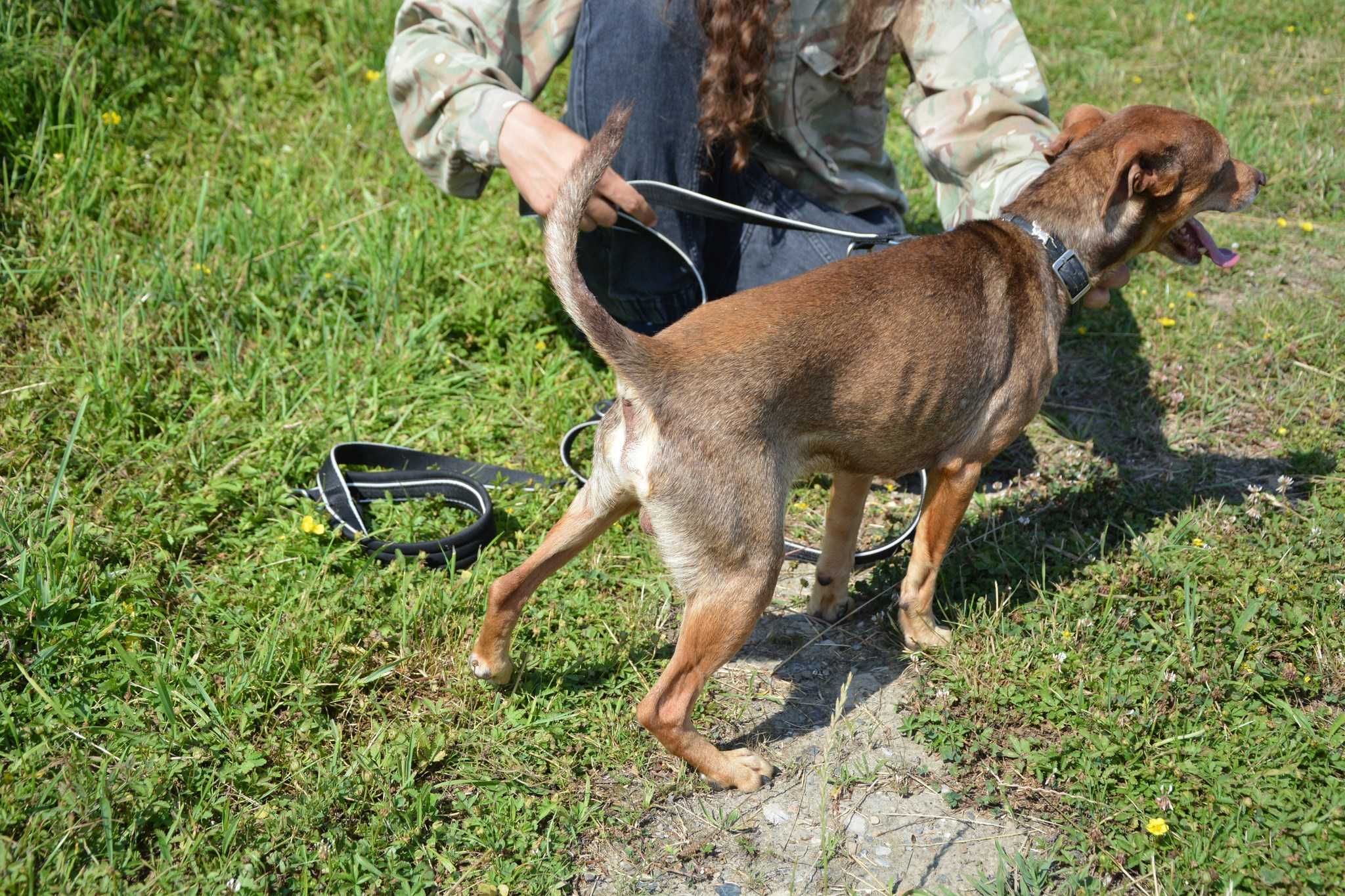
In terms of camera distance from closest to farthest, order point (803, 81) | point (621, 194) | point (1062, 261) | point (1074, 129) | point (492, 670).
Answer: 1. point (492, 670)
2. point (1062, 261)
3. point (621, 194)
4. point (1074, 129)
5. point (803, 81)

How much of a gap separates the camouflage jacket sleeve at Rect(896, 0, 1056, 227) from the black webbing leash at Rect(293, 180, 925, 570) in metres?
Result: 0.45

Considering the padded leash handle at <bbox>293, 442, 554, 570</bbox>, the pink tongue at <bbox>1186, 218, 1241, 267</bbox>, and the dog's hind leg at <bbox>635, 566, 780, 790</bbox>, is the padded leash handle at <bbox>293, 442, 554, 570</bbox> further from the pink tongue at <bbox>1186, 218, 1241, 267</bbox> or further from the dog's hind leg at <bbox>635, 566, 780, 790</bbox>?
the pink tongue at <bbox>1186, 218, 1241, 267</bbox>

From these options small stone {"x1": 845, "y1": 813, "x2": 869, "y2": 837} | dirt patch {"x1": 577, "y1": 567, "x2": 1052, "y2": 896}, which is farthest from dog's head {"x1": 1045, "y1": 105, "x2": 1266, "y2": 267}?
small stone {"x1": 845, "y1": 813, "x2": 869, "y2": 837}

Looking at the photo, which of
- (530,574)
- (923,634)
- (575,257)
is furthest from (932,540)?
(575,257)

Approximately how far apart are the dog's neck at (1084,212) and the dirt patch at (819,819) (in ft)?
4.65

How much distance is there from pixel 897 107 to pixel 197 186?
13.0 ft

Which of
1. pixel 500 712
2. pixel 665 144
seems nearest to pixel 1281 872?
pixel 500 712

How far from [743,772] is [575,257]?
4.72ft

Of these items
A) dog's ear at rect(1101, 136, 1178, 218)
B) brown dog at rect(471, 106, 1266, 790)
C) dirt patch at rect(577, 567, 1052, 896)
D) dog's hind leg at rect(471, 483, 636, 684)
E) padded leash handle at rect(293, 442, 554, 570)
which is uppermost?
dog's ear at rect(1101, 136, 1178, 218)

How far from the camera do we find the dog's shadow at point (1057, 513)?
335 centimetres

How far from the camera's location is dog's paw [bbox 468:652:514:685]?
305 centimetres

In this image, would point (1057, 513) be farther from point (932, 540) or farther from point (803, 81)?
point (803, 81)

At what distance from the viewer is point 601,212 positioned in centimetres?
342

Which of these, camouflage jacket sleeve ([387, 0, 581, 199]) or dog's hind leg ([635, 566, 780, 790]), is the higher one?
camouflage jacket sleeve ([387, 0, 581, 199])
